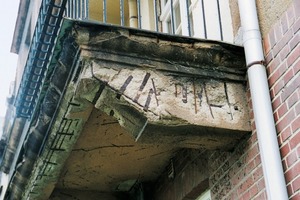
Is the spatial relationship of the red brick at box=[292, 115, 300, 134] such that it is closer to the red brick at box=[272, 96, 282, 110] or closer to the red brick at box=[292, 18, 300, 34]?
the red brick at box=[272, 96, 282, 110]

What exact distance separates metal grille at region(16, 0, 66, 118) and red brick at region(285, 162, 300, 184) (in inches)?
93.1

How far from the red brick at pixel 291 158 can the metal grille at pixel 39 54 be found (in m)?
2.33

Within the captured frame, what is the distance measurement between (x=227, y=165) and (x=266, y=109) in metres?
0.73

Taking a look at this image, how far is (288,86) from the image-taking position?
131 inches

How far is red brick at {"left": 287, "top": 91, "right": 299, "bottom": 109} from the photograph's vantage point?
10.6 ft

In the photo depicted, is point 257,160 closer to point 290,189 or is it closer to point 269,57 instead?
point 290,189

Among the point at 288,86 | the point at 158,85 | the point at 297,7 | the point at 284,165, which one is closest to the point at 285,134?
the point at 284,165

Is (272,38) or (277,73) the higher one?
(272,38)

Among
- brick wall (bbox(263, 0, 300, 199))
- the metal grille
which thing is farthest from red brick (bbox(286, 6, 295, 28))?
the metal grille

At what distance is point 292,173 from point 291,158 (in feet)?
0.29

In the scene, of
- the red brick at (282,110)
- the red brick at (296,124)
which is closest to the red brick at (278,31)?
the red brick at (282,110)

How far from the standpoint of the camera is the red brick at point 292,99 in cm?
323

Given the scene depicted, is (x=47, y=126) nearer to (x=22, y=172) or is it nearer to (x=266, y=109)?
(x=22, y=172)

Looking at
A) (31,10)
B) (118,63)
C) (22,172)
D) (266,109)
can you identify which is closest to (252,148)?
(266,109)
